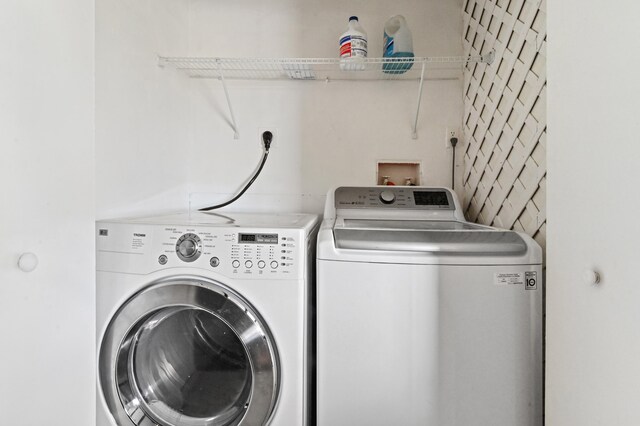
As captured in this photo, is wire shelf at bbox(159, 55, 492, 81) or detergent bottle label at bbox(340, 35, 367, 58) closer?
detergent bottle label at bbox(340, 35, 367, 58)

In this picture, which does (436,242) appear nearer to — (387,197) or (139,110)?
(387,197)

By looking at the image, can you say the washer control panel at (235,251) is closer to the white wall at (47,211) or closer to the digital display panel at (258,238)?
the digital display panel at (258,238)

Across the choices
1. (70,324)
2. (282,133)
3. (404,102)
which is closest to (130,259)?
(70,324)

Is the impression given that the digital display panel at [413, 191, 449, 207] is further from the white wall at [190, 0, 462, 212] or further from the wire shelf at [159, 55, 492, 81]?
the wire shelf at [159, 55, 492, 81]

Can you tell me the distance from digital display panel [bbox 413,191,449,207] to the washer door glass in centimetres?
108

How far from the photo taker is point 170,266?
1011mm

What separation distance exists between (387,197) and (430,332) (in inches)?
29.9

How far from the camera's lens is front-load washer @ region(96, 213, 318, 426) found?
98 centimetres

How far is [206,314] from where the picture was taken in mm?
1142

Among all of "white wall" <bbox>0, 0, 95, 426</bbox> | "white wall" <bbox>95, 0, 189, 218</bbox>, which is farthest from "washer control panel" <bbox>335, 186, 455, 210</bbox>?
"white wall" <bbox>0, 0, 95, 426</bbox>

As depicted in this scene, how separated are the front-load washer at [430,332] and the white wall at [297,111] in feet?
2.94

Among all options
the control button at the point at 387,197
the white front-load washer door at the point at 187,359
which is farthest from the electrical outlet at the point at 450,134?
the white front-load washer door at the point at 187,359

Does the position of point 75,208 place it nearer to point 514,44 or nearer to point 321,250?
point 321,250

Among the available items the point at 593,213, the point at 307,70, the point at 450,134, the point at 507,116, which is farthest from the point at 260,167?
the point at 593,213
